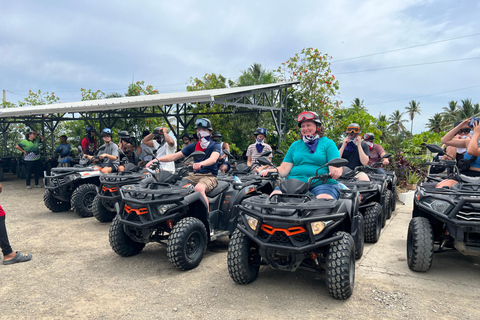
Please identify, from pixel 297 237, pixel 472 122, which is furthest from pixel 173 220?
pixel 472 122

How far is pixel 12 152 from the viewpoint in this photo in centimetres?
1966

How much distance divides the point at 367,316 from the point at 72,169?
6.88 meters

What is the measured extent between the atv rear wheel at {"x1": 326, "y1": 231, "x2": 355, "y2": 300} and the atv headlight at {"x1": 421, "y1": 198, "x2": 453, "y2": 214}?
125 centimetres

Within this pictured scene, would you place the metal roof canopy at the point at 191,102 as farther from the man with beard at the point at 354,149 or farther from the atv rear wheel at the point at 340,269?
the atv rear wheel at the point at 340,269

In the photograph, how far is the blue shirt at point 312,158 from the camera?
4.19 m

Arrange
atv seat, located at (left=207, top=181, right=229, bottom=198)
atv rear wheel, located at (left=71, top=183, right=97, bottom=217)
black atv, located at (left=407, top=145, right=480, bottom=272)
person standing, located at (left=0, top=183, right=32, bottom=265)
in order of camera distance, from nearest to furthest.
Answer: black atv, located at (left=407, top=145, right=480, bottom=272), person standing, located at (left=0, top=183, right=32, bottom=265), atv seat, located at (left=207, top=181, right=229, bottom=198), atv rear wheel, located at (left=71, top=183, right=97, bottom=217)

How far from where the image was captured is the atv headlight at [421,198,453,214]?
153 inches

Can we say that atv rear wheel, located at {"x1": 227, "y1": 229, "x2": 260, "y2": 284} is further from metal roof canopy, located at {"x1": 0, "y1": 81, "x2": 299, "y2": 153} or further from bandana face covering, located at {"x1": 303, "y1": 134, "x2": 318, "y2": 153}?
metal roof canopy, located at {"x1": 0, "y1": 81, "x2": 299, "y2": 153}

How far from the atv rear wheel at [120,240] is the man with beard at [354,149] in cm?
402

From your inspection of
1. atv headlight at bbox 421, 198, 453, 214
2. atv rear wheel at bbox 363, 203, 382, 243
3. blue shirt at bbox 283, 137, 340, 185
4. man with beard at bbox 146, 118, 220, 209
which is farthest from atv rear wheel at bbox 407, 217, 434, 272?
man with beard at bbox 146, 118, 220, 209

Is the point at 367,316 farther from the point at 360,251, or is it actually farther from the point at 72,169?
the point at 72,169

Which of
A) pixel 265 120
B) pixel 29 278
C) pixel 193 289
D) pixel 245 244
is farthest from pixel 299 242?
pixel 265 120

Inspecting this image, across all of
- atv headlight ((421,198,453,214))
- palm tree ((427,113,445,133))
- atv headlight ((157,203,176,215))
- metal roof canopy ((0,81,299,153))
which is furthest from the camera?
palm tree ((427,113,445,133))

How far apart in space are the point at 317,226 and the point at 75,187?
21.6 ft
